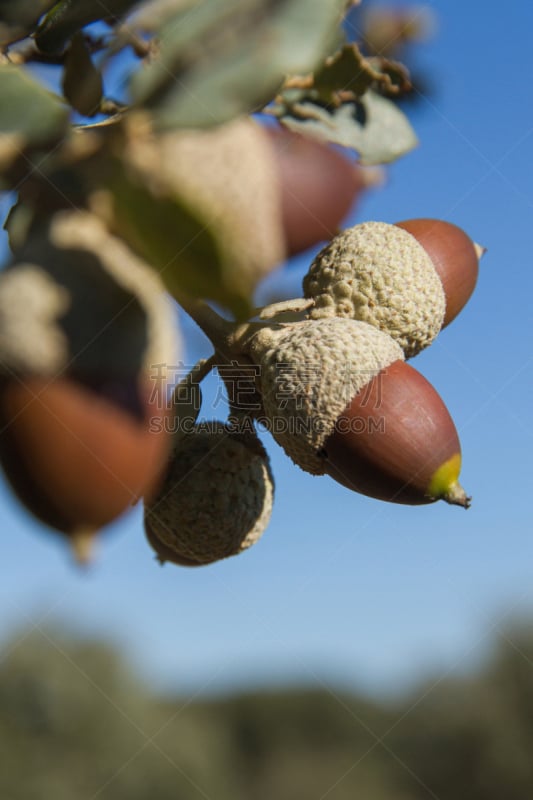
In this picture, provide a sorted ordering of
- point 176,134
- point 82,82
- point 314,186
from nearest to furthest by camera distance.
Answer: point 176,134 → point 82,82 → point 314,186

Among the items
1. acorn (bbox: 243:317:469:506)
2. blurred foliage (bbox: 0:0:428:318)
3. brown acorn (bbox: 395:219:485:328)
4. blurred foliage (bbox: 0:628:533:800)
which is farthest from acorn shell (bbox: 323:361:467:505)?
blurred foliage (bbox: 0:628:533:800)

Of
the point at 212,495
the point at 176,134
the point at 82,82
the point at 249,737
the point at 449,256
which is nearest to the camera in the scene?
the point at 176,134

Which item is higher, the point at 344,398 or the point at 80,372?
the point at 80,372

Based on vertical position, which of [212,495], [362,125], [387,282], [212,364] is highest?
[362,125]

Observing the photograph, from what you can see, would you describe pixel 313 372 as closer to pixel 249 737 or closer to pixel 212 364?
pixel 212 364

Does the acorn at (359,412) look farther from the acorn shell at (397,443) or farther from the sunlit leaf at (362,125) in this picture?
the sunlit leaf at (362,125)

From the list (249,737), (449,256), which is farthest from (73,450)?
(249,737)

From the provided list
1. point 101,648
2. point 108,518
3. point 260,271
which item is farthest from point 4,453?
point 101,648
